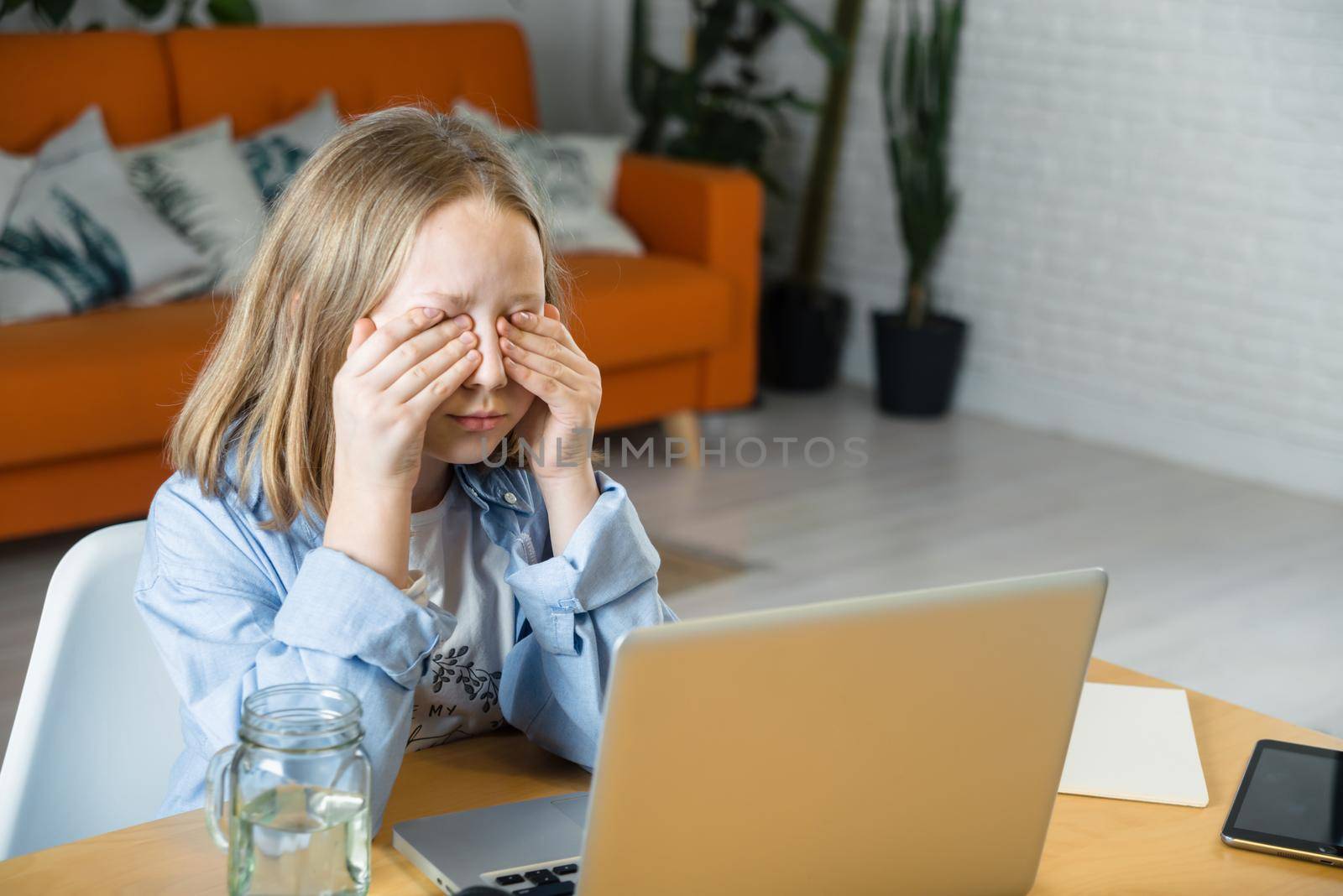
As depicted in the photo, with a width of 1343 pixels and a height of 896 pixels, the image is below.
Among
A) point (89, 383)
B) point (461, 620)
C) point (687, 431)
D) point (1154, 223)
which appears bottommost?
point (687, 431)

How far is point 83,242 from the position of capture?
10.7ft

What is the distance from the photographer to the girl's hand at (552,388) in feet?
3.57

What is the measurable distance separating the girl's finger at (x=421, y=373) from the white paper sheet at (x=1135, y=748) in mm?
490

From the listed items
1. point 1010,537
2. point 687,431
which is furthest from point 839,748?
point 687,431

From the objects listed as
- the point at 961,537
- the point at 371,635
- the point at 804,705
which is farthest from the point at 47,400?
the point at 804,705

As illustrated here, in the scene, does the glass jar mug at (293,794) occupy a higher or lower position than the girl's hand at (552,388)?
lower

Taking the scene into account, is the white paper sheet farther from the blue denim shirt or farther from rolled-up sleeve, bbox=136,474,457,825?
rolled-up sleeve, bbox=136,474,457,825

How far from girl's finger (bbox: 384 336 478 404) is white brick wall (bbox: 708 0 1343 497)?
3185mm

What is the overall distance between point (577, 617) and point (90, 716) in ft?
1.18

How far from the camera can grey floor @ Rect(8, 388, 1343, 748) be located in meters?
2.81

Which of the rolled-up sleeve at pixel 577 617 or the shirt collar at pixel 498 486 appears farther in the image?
the shirt collar at pixel 498 486

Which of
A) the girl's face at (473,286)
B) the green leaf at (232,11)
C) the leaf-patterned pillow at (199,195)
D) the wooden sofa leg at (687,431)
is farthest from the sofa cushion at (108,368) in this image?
the girl's face at (473,286)

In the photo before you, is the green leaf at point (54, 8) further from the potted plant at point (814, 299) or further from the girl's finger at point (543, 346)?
the girl's finger at point (543, 346)

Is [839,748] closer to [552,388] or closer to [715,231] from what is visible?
[552,388]
